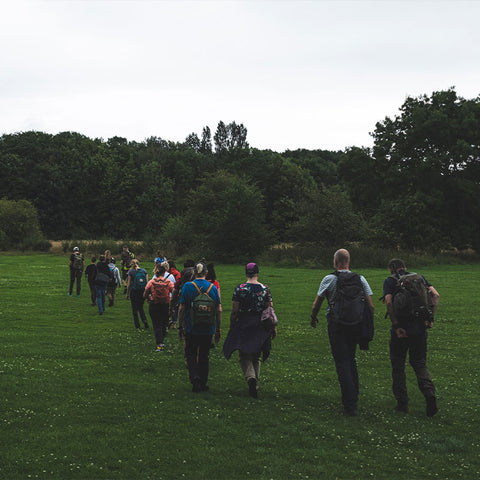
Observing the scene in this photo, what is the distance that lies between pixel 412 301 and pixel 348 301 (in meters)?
0.95

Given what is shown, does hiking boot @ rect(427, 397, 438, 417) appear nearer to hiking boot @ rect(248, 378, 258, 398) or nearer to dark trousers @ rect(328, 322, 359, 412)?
dark trousers @ rect(328, 322, 359, 412)

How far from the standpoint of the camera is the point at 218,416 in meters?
8.10

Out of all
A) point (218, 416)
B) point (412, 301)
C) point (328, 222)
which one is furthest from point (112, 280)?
point (328, 222)

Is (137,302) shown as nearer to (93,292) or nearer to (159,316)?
(159,316)

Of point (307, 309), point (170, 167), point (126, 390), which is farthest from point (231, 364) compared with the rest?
point (170, 167)

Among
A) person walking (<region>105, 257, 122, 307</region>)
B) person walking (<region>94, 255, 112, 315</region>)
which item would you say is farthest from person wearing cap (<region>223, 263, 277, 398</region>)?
person walking (<region>105, 257, 122, 307</region>)

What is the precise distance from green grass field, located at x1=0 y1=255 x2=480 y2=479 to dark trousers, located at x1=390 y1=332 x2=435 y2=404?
1.25 feet

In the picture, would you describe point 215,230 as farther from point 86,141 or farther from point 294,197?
point 86,141

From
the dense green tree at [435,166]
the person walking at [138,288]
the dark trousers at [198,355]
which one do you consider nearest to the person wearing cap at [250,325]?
the dark trousers at [198,355]

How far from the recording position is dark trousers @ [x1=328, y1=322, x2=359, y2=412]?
820 cm

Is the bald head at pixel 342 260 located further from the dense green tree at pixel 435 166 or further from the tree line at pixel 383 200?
the dense green tree at pixel 435 166

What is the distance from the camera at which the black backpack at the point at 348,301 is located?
8.09m

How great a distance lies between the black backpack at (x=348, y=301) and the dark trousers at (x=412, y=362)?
86cm

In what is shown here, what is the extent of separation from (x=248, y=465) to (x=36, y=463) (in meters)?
2.42
